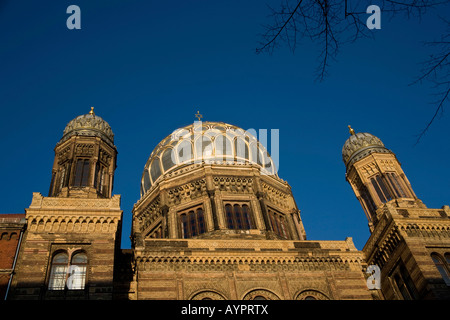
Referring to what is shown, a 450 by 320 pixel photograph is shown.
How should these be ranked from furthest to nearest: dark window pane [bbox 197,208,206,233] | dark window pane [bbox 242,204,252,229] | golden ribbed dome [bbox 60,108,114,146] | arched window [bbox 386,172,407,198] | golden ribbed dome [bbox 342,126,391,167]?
1. golden ribbed dome [bbox 342,126,391,167]
2. dark window pane [bbox 242,204,252,229]
3. dark window pane [bbox 197,208,206,233]
4. arched window [bbox 386,172,407,198]
5. golden ribbed dome [bbox 60,108,114,146]

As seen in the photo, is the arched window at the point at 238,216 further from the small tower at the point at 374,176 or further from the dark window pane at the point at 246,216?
the small tower at the point at 374,176

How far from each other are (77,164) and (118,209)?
6052mm

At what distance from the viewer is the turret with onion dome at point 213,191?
28469 millimetres

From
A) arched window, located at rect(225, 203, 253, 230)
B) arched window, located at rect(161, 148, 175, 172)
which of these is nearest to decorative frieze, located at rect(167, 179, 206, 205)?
arched window, located at rect(225, 203, 253, 230)

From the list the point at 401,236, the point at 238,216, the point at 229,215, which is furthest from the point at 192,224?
the point at 401,236

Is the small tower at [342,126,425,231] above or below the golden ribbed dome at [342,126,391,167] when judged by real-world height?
below

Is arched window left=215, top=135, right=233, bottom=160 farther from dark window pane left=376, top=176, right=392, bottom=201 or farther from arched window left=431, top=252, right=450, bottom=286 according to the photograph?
arched window left=431, top=252, right=450, bottom=286

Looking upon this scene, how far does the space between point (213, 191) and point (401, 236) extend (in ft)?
40.3

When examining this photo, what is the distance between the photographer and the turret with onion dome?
1121 inches

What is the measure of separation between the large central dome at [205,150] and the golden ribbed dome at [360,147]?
20.3 feet

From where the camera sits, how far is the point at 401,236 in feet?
73.2

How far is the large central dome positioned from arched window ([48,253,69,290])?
15169 millimetres

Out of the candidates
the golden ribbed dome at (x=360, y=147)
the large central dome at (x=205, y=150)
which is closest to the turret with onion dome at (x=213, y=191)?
the large central dome at (x=205, y=150)
